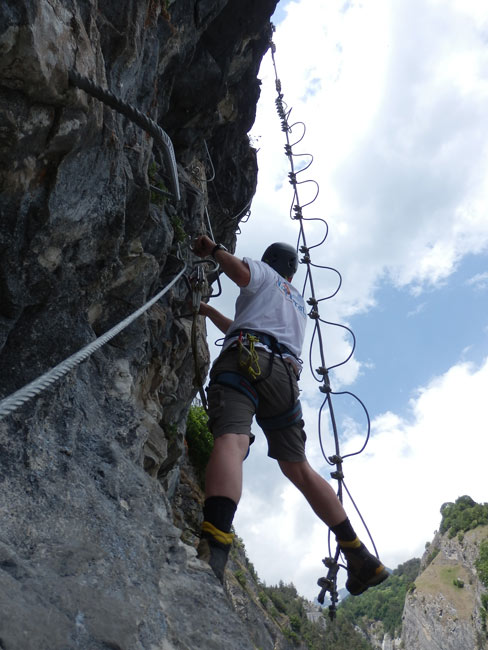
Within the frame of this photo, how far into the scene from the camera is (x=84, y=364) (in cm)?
330

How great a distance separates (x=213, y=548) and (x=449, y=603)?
7507cm

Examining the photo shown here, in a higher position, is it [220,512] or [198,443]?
[198,443]

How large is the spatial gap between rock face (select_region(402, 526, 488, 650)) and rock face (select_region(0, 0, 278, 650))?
209 feet

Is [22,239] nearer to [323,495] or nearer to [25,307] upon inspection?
[25,307]

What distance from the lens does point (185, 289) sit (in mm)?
6574

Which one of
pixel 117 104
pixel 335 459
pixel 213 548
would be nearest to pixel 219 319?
pixel 335 459

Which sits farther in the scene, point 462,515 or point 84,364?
point 462,515

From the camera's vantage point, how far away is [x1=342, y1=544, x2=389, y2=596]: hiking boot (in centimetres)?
330

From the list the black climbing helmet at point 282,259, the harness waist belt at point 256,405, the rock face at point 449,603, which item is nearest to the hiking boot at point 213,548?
the harness waist belt at point 256,405

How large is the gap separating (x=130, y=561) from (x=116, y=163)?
6.84 feet

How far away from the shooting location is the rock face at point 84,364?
5.69 ft

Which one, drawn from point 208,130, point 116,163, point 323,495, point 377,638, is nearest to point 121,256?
point 116,163

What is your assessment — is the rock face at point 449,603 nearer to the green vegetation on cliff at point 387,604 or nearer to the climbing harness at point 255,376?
the green vegetation on cliff at point 387,604

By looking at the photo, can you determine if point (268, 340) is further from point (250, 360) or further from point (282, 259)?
point (282, 259)
